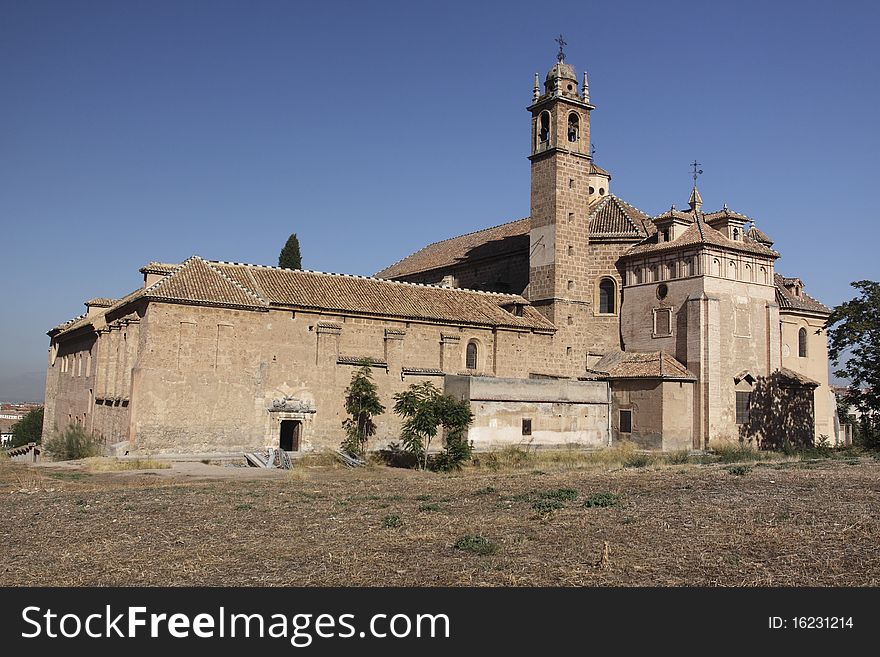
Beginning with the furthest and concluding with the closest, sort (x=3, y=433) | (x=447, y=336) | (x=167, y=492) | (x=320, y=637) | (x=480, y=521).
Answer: (x=3, y=433) < (x=447, y=336) < (x=167, y=492) < (x=480, y=521) < (x=320, y=637)

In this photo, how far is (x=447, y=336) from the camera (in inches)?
1407

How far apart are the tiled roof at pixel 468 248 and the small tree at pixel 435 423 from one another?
14343 millimetres

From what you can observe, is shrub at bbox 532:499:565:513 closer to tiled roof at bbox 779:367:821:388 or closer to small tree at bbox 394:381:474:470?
small tree at bbox 394:381:474:470

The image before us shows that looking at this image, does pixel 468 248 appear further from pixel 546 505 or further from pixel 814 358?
pixel 546 505

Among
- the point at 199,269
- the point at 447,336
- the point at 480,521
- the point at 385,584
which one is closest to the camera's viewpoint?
the point at 385,584

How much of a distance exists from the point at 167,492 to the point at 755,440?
26852 mm

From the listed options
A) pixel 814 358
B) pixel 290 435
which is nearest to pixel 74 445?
pixel 290 435

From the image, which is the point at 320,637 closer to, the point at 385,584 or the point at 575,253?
the point at 385,584

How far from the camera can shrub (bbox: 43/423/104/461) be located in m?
32.1

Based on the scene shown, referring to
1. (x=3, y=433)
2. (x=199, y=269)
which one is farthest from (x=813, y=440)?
(x=3, y=433)

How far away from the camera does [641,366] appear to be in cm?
3588

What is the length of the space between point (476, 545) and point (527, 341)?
1040 inches

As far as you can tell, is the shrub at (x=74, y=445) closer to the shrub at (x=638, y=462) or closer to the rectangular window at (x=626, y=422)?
the shrub at (x=638, y=462)

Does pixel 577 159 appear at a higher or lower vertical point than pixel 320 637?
higher
